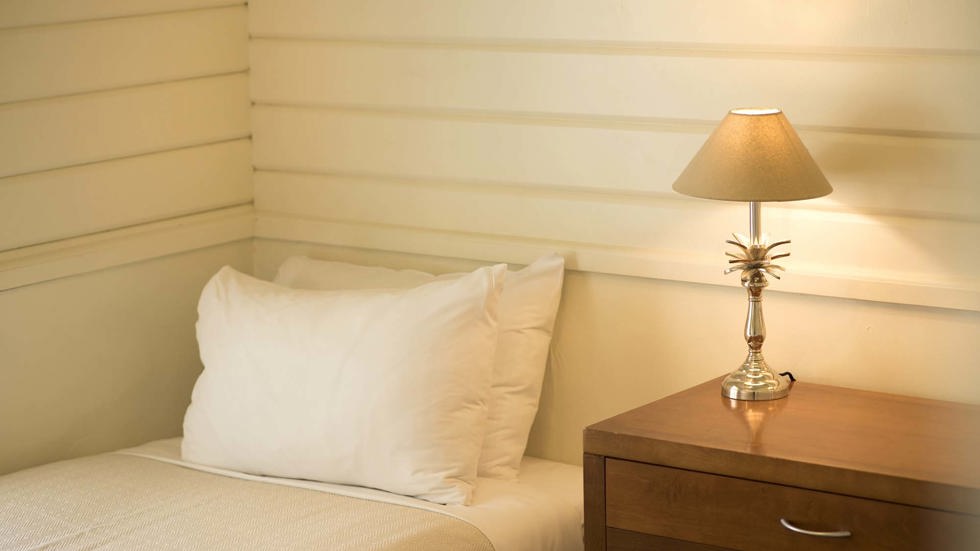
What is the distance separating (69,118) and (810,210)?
1541 mm

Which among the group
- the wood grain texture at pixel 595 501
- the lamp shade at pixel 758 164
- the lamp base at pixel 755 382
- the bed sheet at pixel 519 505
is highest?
the lamp shade at pixel 758 164

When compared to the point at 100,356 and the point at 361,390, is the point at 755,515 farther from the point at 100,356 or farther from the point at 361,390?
the point at 100,356

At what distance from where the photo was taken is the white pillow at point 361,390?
2234 millimetres

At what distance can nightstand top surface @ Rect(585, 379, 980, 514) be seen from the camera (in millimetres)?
1769

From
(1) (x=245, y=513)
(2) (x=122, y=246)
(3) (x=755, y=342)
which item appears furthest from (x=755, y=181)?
(2) (x=122, y=246)

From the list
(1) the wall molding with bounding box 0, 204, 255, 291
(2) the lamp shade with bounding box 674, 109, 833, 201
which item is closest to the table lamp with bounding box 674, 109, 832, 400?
(2) the lamp shade with bounding box 674, 109, 833, 201

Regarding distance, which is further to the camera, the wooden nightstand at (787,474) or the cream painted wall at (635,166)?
the cream painted wall at (635,166)

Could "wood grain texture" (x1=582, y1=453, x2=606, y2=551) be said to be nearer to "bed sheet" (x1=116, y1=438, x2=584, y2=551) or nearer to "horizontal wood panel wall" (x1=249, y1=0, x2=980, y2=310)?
"bed sheet" (x1=116, y1=438, x2=584, y2=551)

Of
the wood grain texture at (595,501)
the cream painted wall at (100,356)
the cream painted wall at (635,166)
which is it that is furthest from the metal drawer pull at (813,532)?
the cream painted wall at (100,356)

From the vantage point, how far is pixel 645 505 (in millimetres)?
1999

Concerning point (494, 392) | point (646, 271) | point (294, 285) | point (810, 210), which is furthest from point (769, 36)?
point (294, 285)

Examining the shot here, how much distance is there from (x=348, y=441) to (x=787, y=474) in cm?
83

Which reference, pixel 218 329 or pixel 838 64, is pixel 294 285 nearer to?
pixel 218 329

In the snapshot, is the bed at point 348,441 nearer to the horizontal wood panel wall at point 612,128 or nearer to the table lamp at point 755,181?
the horizontal wood panel wall at point 612,128
